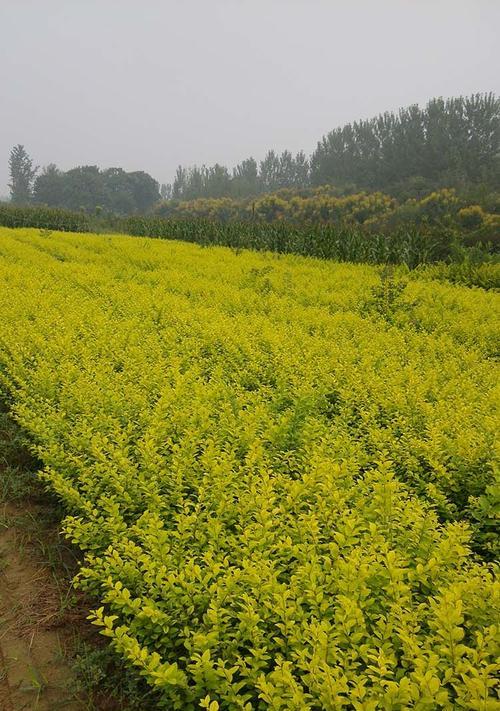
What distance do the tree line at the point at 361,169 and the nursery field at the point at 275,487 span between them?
32384 millimetres

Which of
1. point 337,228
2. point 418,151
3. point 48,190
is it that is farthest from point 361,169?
point 48,190

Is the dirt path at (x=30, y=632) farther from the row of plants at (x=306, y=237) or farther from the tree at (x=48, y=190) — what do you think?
the tree at (x=48, y=190)

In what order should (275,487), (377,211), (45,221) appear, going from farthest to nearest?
(377,211), (45,221), (275,487)

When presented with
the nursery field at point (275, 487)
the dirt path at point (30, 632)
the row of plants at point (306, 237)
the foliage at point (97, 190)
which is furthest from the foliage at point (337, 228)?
the foliage at point (97, 190)

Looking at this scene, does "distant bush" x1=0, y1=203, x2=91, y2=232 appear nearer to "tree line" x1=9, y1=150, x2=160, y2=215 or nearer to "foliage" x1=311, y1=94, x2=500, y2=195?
"foliage" x1=311, y1=94, x2=500, y2=195

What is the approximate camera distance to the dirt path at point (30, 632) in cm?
218

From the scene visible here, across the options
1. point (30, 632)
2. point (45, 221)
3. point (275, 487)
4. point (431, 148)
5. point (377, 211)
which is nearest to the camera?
point (30, 632)

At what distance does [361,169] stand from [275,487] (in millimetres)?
56254

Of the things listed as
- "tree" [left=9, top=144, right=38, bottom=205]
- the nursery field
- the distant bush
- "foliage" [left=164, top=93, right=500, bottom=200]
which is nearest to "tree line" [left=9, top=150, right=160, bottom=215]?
"tree" [left=9, top=144, right=38, bottom=205]

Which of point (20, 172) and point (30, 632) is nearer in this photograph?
point (30, 632)

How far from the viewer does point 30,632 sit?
8.29ft

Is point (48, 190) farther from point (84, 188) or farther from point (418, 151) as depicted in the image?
point (418, 151)

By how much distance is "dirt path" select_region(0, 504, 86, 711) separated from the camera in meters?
2.18

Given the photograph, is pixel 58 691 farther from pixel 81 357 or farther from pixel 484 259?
pixel 484 259
